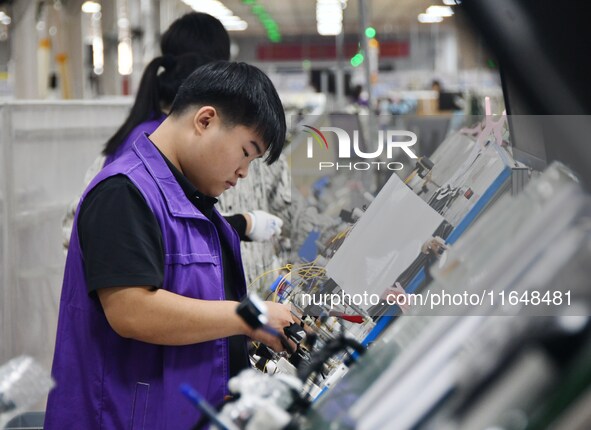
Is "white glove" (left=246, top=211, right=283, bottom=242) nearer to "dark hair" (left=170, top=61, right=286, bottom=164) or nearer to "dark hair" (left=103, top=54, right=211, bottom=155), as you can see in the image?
"dark hair" (left=103, top=54, right=211, bottom=155)

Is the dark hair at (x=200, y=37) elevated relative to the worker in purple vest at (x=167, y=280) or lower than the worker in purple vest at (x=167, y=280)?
elevated

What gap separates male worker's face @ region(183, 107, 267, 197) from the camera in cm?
171

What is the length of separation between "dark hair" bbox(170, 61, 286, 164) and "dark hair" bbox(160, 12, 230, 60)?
117 centimetres

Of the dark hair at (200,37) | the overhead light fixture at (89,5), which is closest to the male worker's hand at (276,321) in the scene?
the dark hair at (200,37)

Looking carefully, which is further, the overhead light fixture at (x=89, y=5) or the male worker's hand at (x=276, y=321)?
the overhead light fixture at (x=89, y=5)

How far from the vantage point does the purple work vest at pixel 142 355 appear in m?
1.67

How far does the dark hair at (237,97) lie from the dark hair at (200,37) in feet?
3.85

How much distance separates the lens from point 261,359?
6.82 ft

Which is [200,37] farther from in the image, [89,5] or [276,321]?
[89,5]

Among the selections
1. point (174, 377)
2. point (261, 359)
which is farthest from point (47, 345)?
point (174, 377)

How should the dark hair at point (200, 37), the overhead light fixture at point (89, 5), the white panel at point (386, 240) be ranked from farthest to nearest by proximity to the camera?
the overhead light fixture at point (89, 5), the dark hair at point (200, 37), the white panel at point (386, 240)

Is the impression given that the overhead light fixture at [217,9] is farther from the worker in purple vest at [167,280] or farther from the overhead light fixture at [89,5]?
the worker in purple vest at [167,280]

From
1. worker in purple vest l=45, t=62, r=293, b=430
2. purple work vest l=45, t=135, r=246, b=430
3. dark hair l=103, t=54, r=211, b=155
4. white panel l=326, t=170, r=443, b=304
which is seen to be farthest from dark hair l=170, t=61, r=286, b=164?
dark hair l=103, t=54, r=211, b=155

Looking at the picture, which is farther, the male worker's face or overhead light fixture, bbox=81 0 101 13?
overhead light fixture, bbox=81 0 101 13
